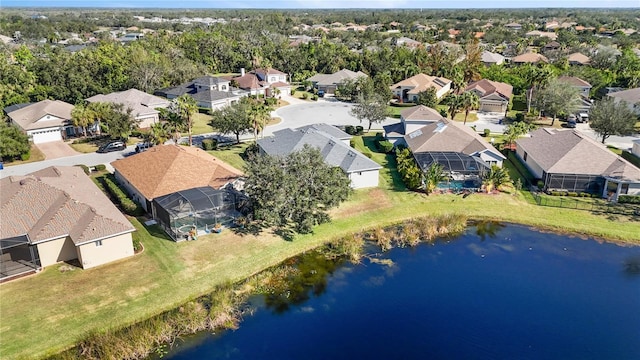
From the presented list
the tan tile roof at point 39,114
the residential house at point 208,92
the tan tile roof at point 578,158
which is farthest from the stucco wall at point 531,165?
the tan tile roof at point 39,114

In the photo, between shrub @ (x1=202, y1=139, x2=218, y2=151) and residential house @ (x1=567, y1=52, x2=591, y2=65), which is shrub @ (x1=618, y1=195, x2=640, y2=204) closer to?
shrub @ (x1=202, y1=139, x2=218, y2=151)

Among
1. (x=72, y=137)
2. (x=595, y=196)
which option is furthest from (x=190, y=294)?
(x=72, y=137)

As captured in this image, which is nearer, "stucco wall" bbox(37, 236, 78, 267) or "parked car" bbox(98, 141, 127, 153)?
"stucco wall" bbox(37, 236, 78, 267)

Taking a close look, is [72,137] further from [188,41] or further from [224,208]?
[188,41]

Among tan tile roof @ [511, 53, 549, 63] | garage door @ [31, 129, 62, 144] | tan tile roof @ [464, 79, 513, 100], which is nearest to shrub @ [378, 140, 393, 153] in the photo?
tan tile roof @ [464, 79, 513, 100]

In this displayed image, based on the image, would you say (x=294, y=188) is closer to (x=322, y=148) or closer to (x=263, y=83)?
(x=322, y=148)

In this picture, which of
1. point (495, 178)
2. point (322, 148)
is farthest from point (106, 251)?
point (495, 178)
